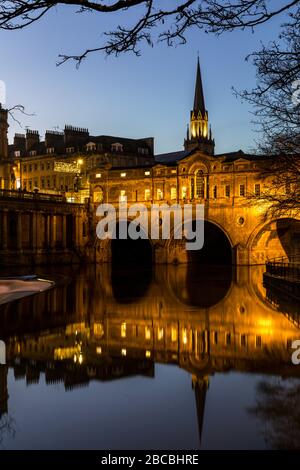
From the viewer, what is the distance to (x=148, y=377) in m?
12.7

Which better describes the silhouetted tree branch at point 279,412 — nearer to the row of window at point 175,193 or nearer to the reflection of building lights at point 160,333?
the reflection of building lights at point 160,333

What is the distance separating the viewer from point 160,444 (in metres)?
8.34

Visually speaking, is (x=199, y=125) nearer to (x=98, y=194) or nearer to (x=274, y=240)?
(x=98, y=194)

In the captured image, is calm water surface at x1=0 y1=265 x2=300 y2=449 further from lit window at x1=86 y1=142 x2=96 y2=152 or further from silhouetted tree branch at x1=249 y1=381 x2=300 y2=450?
lit window at x1=86 y1=142 x2=96 y2=152

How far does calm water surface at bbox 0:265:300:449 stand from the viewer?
8828 millimetres

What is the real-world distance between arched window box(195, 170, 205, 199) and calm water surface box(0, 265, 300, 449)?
120 feet

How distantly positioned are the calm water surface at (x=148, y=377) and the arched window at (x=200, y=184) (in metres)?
36.7

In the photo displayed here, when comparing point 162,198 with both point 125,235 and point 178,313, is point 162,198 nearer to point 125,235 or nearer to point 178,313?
point 125,235

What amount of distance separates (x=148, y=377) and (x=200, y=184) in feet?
162

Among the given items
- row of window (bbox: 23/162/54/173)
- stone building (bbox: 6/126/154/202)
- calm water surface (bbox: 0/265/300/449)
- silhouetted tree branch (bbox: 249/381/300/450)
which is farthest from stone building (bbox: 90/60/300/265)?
silhouetted tree branch (bbox: 249/381/300/450)

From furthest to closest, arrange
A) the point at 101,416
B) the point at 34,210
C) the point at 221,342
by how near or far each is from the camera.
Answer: the point at 34,210 → the point at 221,342 → the point at 101,416

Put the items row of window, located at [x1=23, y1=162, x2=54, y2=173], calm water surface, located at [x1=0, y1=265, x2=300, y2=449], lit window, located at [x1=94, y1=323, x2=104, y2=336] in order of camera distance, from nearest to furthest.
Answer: calm water surface, located at [x1=0, y1=265, x2=300, y2=449], lit window, located at [x1=94, y1=323, x2=104, y2=336], row of window, located at [x1=23, y1=162, x2=54, y2=173]

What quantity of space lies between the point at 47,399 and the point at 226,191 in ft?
166

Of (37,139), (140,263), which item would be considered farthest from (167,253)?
(37,139)
